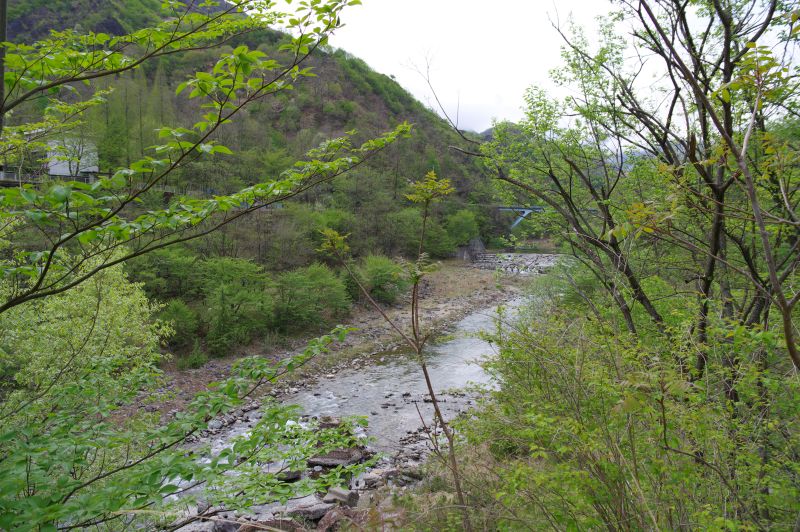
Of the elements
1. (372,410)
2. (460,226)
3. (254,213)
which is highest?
(460,226)

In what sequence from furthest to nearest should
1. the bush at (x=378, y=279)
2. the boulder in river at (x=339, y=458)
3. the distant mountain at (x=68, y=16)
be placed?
the distant mountain at (x=68, y=16)
the bush at (x=378, y=279)
the boulder in river at (x=339, y=458)

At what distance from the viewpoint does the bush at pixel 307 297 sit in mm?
19516

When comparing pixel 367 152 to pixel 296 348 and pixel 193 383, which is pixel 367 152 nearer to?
pixel 193 383

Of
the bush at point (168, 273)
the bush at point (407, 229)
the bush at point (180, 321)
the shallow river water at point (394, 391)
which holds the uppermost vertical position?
the bush at point (407, 229)

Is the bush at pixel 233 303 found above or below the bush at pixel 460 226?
below

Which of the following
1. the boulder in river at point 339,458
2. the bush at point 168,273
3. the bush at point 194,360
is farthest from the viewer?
the bush at point 168,273

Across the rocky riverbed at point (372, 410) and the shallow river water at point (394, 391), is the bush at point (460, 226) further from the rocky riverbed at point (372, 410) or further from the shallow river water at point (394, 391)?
the shallow river water at point (394, 391)

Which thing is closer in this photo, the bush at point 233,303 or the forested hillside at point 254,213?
the bush at point 233,303

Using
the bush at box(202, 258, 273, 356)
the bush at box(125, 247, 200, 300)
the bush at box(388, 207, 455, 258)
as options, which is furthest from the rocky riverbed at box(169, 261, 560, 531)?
the bush at box(388, 207, 455, 258)

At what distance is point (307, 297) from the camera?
2009 cm

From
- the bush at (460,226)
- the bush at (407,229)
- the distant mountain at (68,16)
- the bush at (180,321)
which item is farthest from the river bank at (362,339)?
the distant mountain at (68,16)

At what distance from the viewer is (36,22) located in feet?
158

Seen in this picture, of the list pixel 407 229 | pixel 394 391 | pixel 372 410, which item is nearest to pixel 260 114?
pixel 407 229

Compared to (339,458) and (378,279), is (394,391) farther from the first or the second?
(378,279)
